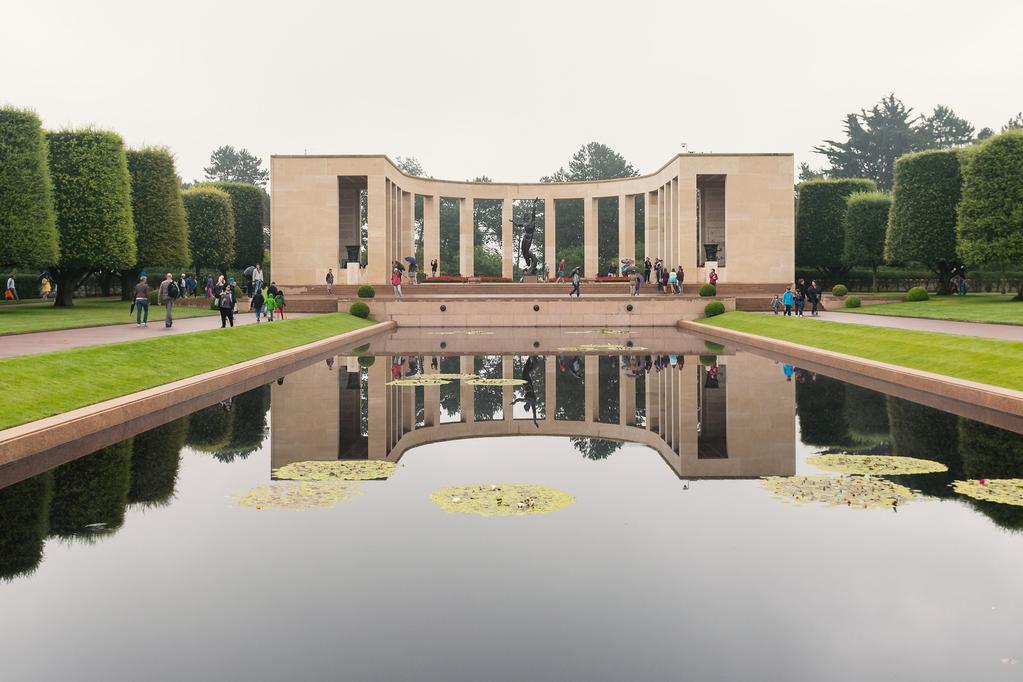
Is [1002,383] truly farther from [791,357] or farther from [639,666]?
[639,666]


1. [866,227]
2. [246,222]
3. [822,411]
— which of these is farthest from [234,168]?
[822,411]

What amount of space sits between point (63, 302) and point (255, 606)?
39580 mm

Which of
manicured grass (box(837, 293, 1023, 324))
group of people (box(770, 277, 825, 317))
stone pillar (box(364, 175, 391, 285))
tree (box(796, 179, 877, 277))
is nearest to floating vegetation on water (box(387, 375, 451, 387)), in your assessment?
manicured grass (box(837, 293, 1023, 324))

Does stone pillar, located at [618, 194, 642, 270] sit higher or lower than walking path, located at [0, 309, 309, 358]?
higher

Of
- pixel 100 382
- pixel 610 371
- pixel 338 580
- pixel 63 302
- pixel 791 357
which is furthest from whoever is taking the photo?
pixel 63 302

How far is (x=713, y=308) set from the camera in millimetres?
37531

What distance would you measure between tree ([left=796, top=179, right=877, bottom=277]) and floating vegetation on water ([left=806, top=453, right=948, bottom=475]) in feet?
181

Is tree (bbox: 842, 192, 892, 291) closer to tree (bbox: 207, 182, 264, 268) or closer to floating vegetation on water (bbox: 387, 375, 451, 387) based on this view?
tree (bbox: 207, 182, 264, 268)

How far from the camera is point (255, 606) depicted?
495 cm

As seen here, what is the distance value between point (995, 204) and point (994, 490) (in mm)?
40395

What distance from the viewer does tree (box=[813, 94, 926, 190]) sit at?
287ft

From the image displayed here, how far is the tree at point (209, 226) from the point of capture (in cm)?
5666

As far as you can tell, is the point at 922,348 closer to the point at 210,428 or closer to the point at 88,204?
the point at 210,428

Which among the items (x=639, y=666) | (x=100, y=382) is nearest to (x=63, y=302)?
(x=100, y=382)
